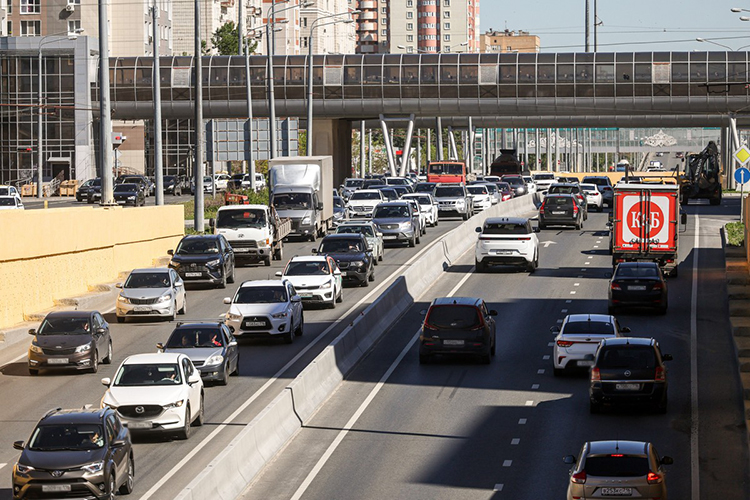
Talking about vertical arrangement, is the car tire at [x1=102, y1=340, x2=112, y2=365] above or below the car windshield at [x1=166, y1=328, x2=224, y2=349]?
below

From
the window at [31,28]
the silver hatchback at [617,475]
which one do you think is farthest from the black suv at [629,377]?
the window at [31,28]

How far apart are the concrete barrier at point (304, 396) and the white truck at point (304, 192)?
31.4 ft

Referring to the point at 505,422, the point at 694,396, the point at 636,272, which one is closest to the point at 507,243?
the point at 636,272

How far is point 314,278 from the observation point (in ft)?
130

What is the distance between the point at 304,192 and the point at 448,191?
15925 mm

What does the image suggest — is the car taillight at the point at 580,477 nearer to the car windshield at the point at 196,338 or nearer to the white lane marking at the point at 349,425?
the white lane marking at the point at 349,425

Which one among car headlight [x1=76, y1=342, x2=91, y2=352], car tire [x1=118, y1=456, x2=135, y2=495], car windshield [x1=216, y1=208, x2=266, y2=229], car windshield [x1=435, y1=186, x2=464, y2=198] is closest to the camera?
car tire [x1=118, y1=456, x2=135, y2=495]

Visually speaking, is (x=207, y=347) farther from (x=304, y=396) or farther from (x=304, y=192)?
(x=304, y=192)

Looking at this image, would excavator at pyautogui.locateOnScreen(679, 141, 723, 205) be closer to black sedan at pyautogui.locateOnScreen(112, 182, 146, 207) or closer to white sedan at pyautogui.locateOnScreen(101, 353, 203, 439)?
black sedan at pyautogui.locateOnScreen(112, 182, 146, 207)

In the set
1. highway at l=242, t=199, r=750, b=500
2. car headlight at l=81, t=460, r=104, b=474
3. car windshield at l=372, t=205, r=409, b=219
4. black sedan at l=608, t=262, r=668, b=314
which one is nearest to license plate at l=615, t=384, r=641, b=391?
highway at l=242, t=199, r=750, b=500

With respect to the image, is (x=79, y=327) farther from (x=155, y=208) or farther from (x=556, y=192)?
(x=556, y=192)

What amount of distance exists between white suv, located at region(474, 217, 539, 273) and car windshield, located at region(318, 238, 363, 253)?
5.08m

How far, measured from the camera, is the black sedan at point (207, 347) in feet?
93.4

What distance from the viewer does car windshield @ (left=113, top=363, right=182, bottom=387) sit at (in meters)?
24.4
